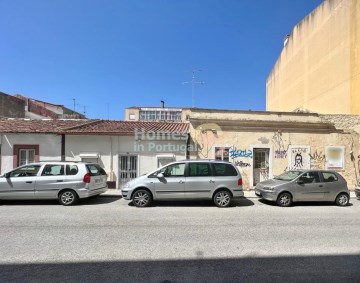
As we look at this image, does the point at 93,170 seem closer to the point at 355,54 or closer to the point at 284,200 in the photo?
the point at 284,200

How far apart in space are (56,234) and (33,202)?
4.93 metres

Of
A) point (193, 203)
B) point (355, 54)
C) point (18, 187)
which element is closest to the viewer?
point (18, 187)

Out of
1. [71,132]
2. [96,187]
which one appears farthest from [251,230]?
[71,132]

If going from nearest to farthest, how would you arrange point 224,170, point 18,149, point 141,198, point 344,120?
1. point 141,198
2. point 224,170
3. point 18,149
4. point 344,120

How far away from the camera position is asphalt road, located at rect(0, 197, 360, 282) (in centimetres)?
409

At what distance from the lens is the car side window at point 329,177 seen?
10.5 metres

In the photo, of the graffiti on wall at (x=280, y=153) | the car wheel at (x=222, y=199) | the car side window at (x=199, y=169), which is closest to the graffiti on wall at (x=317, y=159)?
the graffiti on wall at (x=280, y=153)

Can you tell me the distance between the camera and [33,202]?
10.1 meters

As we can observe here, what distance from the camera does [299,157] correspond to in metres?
14.5

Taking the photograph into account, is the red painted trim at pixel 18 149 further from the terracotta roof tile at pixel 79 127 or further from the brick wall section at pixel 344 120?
the brick wall section at pixel 344 120

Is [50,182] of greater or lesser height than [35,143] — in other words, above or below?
below

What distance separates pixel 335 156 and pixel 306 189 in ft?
19.4

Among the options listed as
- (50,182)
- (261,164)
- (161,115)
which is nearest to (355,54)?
(261,164)

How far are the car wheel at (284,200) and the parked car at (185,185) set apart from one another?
1.55m
